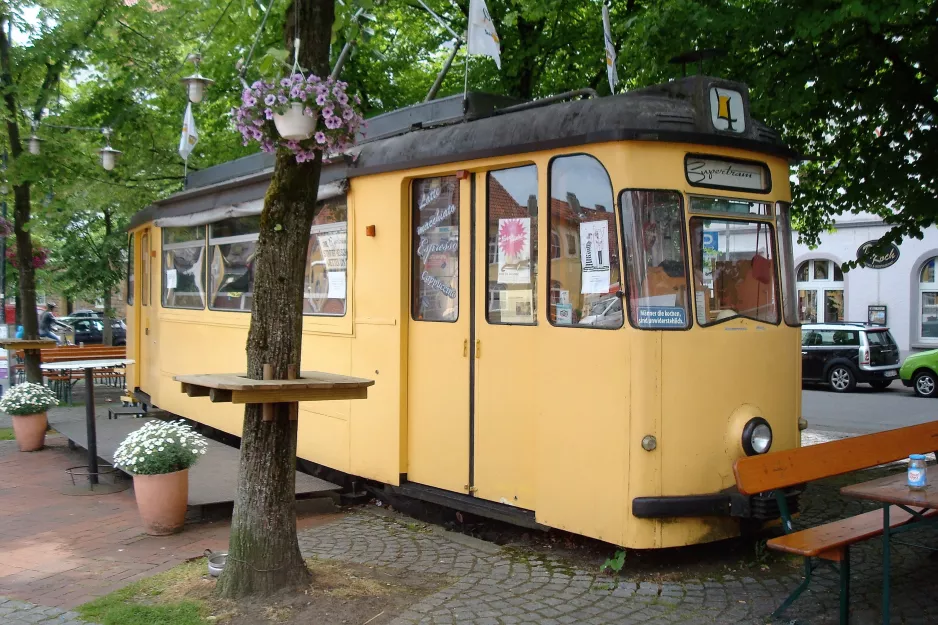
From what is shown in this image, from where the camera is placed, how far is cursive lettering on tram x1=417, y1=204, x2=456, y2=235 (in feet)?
21.1

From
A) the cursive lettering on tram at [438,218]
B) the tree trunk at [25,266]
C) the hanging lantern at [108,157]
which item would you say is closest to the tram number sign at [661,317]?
the cursive lettering on tram at [438,218]

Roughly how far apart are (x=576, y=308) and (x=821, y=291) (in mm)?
25297

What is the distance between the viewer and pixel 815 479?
4.98 m

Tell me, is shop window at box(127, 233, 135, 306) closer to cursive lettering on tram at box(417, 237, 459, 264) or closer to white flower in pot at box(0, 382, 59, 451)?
white flower in pot at box(0, 382, 59, 451)

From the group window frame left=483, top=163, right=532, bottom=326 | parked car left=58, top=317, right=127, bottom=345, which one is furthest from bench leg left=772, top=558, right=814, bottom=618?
parked car left=58, top=317, right=127, bottom=345

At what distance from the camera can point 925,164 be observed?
8.55m

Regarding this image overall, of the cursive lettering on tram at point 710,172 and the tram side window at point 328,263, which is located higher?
the cursive lettering on tram at point 710,172

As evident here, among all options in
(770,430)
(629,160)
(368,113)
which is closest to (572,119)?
(629,160)

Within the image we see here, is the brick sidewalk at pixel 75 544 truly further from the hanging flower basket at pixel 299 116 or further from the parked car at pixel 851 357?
the parked car at pixel 851 357

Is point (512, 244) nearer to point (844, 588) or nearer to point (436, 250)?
point (436, 250)

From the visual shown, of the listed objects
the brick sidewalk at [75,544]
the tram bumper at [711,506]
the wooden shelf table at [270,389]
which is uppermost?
the wooden shelf table at [270,389]

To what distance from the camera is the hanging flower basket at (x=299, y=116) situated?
4.71m

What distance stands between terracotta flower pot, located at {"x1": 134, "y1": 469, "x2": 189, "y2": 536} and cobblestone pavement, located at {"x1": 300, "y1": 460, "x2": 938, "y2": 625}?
3.54 feet

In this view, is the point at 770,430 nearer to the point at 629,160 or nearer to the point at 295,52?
the point at 629,160
